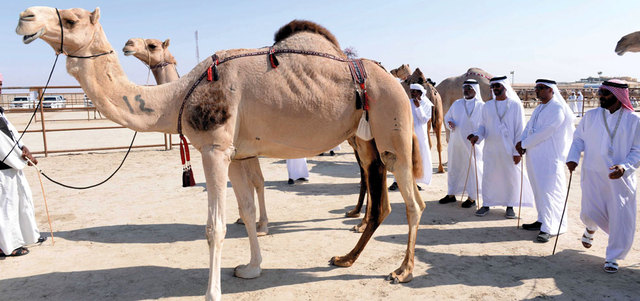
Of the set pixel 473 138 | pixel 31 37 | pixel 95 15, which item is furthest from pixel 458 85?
pixel 31 37

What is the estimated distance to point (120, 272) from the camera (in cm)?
424

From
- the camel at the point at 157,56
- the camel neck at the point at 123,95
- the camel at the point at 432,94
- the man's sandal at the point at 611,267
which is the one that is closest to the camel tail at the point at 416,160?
the man's sandal at the point at 611,267

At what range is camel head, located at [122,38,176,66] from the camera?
6.35m

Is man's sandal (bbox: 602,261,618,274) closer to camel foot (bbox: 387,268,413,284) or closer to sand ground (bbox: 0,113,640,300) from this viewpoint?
sand ground (bbox: 0,113,640,300)

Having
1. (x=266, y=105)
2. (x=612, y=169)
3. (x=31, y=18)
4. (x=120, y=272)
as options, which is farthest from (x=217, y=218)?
(x=612, y=169)

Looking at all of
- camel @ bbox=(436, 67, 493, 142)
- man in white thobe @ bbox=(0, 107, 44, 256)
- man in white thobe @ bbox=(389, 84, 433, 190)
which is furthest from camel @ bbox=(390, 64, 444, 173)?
man in white thobe @ bbox=(0, 107, 44, 256)

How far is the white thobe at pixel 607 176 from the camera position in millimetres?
4078

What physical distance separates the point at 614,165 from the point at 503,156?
2.11m

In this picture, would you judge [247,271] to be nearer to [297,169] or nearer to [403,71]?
[297,169]

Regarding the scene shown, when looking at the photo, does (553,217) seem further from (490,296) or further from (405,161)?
(405,161)

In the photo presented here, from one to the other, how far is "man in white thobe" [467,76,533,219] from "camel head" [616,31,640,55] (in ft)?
8.02

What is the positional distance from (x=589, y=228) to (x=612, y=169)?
943 mm

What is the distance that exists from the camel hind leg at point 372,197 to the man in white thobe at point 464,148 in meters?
2.86

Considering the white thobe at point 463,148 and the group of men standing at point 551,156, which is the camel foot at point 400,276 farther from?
the white thobe at point 463,148
